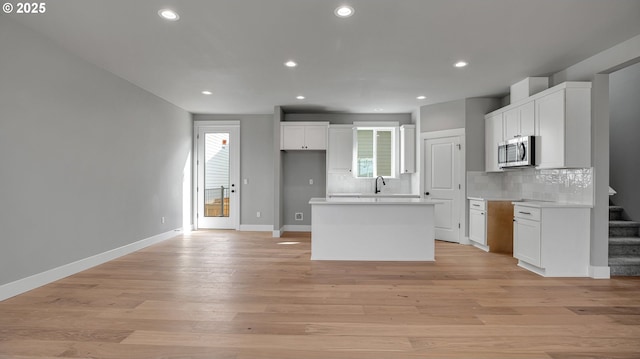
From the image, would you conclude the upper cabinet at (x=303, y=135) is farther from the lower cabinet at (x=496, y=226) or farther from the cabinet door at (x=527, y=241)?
the cabinet door at (x=527, y=241)

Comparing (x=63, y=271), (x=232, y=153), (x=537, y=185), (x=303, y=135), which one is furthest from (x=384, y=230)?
(x=232, y=153)

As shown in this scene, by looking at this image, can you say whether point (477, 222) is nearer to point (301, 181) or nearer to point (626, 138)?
point (626, 138)

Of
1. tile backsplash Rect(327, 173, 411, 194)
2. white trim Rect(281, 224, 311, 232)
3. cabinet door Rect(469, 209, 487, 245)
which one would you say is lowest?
white trim Rect(281, 224, 311, 232)

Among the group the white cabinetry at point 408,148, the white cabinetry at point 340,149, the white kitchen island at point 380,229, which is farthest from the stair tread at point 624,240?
the white cabinetry at point 340,149

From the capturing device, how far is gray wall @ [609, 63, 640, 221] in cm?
449

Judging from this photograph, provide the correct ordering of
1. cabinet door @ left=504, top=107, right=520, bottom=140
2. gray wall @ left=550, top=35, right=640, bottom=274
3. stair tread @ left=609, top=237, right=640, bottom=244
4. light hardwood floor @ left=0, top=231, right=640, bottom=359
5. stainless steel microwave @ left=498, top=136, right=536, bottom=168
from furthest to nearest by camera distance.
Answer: cabinet door @ left=504, top=107, right=520, bottom=140, stainless steel microwave @ left=498, top=136, right=536, bottom=168, stair tread @ left=609, top=237, right=640, bottom=244, gray wall @ left=550, top=35, right=640, bottom=274, light hardwood floor @ left=0, top=231, right=640, bottom=359

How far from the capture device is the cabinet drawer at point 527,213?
388 centimetres

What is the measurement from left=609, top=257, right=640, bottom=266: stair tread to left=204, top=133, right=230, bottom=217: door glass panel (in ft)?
22.4

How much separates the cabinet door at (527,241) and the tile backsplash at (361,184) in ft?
9.30

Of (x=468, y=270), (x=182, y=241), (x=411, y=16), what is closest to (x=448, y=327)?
(x=468, y=270)

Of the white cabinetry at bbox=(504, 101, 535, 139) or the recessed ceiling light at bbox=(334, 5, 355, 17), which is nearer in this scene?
the recessed ceiling light at bbox=(334, 5, 355, 17)

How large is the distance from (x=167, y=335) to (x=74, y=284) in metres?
1.95

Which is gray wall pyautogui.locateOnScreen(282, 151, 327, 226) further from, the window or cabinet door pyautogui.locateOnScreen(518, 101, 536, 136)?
cabinet door pyautogui.locateOnScreen(518, 101, 536, 136)

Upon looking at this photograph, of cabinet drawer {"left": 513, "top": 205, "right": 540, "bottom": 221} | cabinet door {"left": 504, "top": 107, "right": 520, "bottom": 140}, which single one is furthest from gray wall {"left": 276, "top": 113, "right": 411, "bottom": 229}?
cabinet drawer {"left": 513, "top": 205, "right": 540, "bottom": 221}
